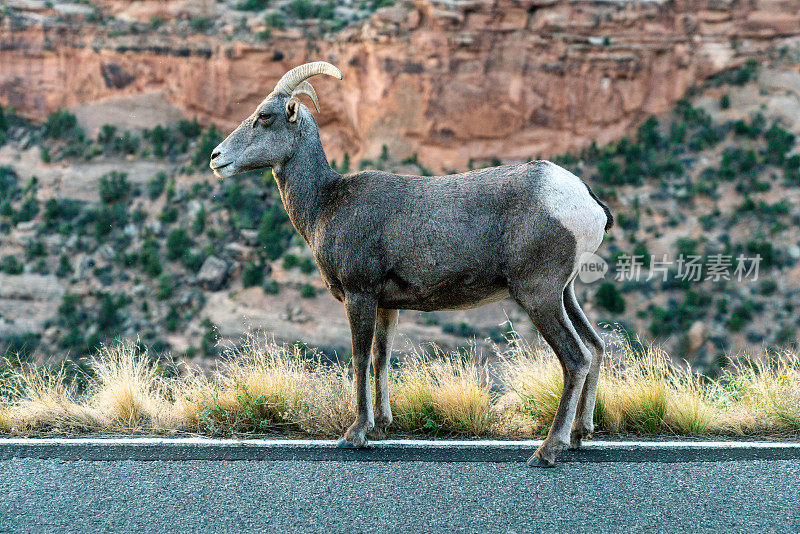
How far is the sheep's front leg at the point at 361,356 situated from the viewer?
4867 millimetres

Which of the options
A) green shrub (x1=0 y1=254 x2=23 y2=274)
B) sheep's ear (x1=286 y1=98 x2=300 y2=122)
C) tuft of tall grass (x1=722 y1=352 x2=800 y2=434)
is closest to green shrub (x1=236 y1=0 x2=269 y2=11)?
green shrub (x1=0 y1=254 x2=23 y2=274)

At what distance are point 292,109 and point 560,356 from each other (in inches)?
106

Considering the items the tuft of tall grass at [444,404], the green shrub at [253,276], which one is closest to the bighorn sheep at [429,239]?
the tuft of tall grass at [444,404]

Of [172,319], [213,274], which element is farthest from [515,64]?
[172,319]

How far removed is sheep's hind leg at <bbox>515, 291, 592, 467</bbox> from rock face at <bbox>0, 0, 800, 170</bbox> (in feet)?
117

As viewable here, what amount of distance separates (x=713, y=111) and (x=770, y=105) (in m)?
2.91

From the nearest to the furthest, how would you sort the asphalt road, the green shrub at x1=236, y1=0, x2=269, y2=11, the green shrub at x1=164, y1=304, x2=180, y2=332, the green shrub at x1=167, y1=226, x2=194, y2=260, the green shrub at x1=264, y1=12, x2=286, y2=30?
the asphalt road
the green shrub at x1=164, y1=304, x2=180, y2=332
the green shrub at x1=167, y1=226, x2=194, y2=260
the green shrub at x1=264, y1=12, x2=286, y2=30
the green shrub at x1=236, y1=0, x2=269, y2=11

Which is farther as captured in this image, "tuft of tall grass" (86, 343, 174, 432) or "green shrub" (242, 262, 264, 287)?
"green shrub" (242, 262, 264, 287)

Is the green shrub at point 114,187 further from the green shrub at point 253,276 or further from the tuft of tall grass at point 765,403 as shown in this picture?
the tuft of tall grass at point 765,403

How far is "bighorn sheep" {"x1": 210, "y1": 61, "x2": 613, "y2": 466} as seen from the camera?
4.54 m

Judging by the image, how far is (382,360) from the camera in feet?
17.5

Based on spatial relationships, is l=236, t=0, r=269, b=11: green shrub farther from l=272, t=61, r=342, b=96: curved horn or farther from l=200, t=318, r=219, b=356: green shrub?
l=272, t=61, r=342, b=96: curved horn

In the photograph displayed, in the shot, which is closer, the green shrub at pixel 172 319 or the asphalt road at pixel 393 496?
the asphalt road at pixel 393 496

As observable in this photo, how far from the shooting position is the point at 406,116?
39750 millimetres
